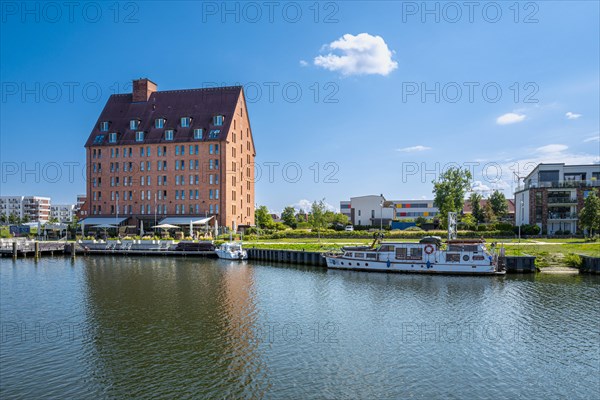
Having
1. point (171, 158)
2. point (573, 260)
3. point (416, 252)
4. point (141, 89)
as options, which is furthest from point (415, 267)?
point (141, 89)

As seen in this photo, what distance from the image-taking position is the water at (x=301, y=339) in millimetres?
16797

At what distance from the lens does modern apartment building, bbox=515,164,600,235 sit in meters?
71.6

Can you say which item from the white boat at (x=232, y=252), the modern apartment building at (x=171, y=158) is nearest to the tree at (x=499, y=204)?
the modern apartment building at (x=171, y=158)

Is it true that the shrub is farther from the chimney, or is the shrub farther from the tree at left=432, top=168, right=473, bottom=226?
the chimney

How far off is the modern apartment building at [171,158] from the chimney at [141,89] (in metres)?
0.22

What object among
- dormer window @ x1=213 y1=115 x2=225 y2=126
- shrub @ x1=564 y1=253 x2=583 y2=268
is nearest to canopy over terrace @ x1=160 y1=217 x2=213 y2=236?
dormer window @ x1=213 y1=115 x2=225 y2=126

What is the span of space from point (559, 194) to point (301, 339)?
225 feet

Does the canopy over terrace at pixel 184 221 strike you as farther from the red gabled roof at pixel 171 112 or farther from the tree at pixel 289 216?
the tree at pixel 289 216

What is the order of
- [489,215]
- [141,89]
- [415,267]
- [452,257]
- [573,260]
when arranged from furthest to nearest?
[489,215] < [141,89] < [415,267] < [573,260] < [452,257]

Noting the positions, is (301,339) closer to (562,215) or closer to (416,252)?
(416,252)

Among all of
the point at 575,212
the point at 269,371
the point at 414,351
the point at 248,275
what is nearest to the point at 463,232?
the point at 575,212

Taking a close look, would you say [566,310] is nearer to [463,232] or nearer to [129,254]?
[463,232]

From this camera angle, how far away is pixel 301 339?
22.3 meters

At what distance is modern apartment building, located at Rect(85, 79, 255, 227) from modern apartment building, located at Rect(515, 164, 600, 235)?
56235mm
